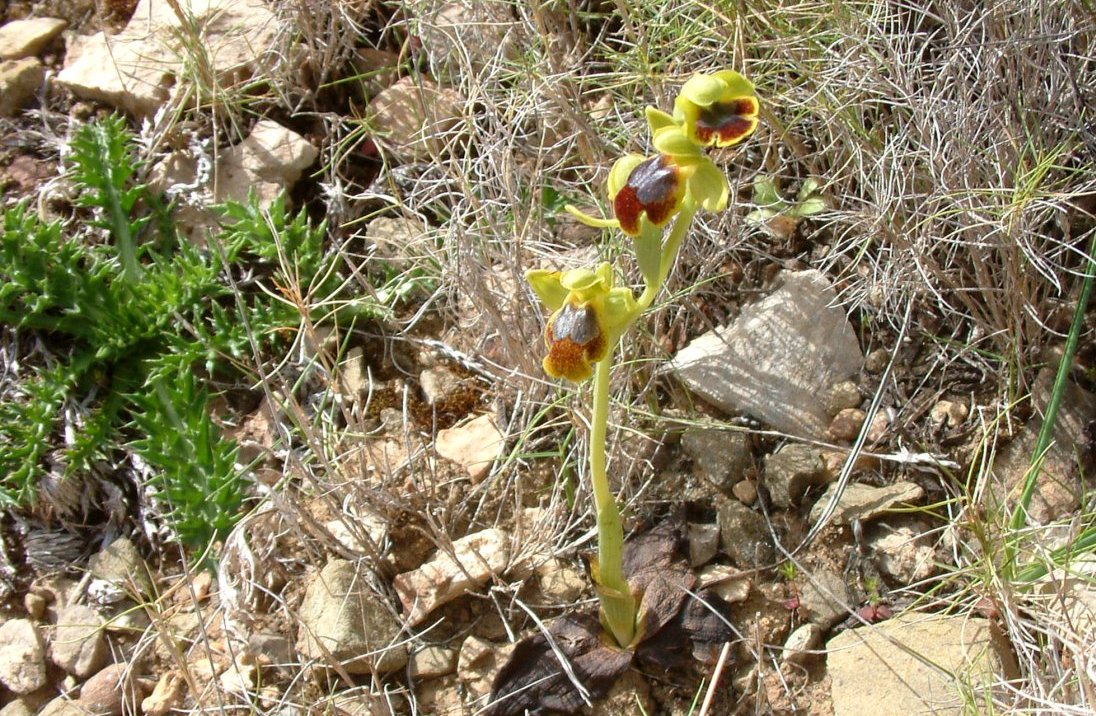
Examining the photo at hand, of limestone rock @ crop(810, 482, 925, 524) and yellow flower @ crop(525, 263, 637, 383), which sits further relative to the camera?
limestone rock @ crop(810, 482, 925, 524)

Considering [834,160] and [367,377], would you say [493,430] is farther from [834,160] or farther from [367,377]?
[834,160]

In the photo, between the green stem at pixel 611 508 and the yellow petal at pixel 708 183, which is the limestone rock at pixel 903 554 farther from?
the yellow petal at pixel 708 183

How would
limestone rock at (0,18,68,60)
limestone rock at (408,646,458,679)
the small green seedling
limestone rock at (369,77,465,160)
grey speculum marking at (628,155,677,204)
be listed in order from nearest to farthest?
grey speculum marking at (628,155,677,204)
limestone rock at (408,646,458,679)
the small green seedling
limestone rock at (369,77,465,160)
limestone rock at (0,18,68,60)

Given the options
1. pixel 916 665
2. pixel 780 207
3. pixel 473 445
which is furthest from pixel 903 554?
pixel 473 445

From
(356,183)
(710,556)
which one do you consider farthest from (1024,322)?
(356,183)

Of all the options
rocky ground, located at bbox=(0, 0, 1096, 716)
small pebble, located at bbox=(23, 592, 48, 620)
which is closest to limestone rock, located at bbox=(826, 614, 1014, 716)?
rocky ground, located at bbox=(0, 0, 1096, 716)

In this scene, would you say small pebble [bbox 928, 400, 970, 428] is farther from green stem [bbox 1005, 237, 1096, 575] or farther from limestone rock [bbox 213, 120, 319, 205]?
limestone rock [bbox 213, 120, 319, 205]

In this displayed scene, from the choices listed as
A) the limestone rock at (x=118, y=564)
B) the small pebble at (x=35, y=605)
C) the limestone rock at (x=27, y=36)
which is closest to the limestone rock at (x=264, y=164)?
the limestone rock at (x=27, y=36)
